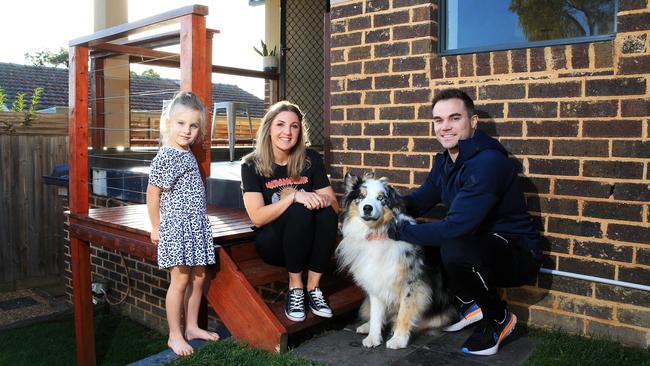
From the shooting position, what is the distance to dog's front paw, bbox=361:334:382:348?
9.73 feet

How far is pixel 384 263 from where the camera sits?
290 centimetres

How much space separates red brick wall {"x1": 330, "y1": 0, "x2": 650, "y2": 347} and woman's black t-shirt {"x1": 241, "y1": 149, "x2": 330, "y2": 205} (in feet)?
1.68

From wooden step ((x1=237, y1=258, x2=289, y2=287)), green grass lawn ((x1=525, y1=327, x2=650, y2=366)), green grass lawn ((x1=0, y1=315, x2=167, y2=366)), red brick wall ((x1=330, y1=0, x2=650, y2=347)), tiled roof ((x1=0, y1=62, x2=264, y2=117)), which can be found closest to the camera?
green grass lawn ((x1=525, y1=327, x2=650, y2=366))

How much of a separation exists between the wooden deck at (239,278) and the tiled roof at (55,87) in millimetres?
14812

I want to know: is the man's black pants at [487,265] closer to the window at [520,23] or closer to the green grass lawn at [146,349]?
the green grass lawn at [146,349]

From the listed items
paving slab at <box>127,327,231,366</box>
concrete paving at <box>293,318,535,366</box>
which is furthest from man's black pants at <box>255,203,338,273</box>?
paving slab at <box>127,327,231,366</box>

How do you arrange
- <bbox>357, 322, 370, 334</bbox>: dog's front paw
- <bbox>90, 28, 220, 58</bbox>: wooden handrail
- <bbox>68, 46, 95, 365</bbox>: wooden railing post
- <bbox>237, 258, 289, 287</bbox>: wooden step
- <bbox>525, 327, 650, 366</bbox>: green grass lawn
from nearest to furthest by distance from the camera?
<bbox>525, 327, 650, 366</bbox>: green grass lawn, <bbox>357, 322, 370, 334</bbox>: dog's front paw, <bbox>237, 258, 289, 287</bbox>: wooden step, <bbox>68, 46, 95, 365</bbox>: wooden railing post, <bbox>90, 28, 220, 58</bbox>: wooden handrail

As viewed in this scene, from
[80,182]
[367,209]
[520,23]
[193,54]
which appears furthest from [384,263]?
[80,182]

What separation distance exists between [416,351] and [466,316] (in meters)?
0.48

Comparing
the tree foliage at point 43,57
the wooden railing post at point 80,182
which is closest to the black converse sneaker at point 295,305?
the wooden railing post at point 80,182

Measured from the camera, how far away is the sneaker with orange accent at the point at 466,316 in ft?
10.4

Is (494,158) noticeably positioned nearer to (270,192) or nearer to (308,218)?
(308,218)

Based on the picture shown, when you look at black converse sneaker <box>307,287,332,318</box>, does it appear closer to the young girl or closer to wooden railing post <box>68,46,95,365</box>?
the young girl

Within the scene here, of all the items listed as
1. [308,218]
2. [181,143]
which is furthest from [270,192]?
[181,143]
